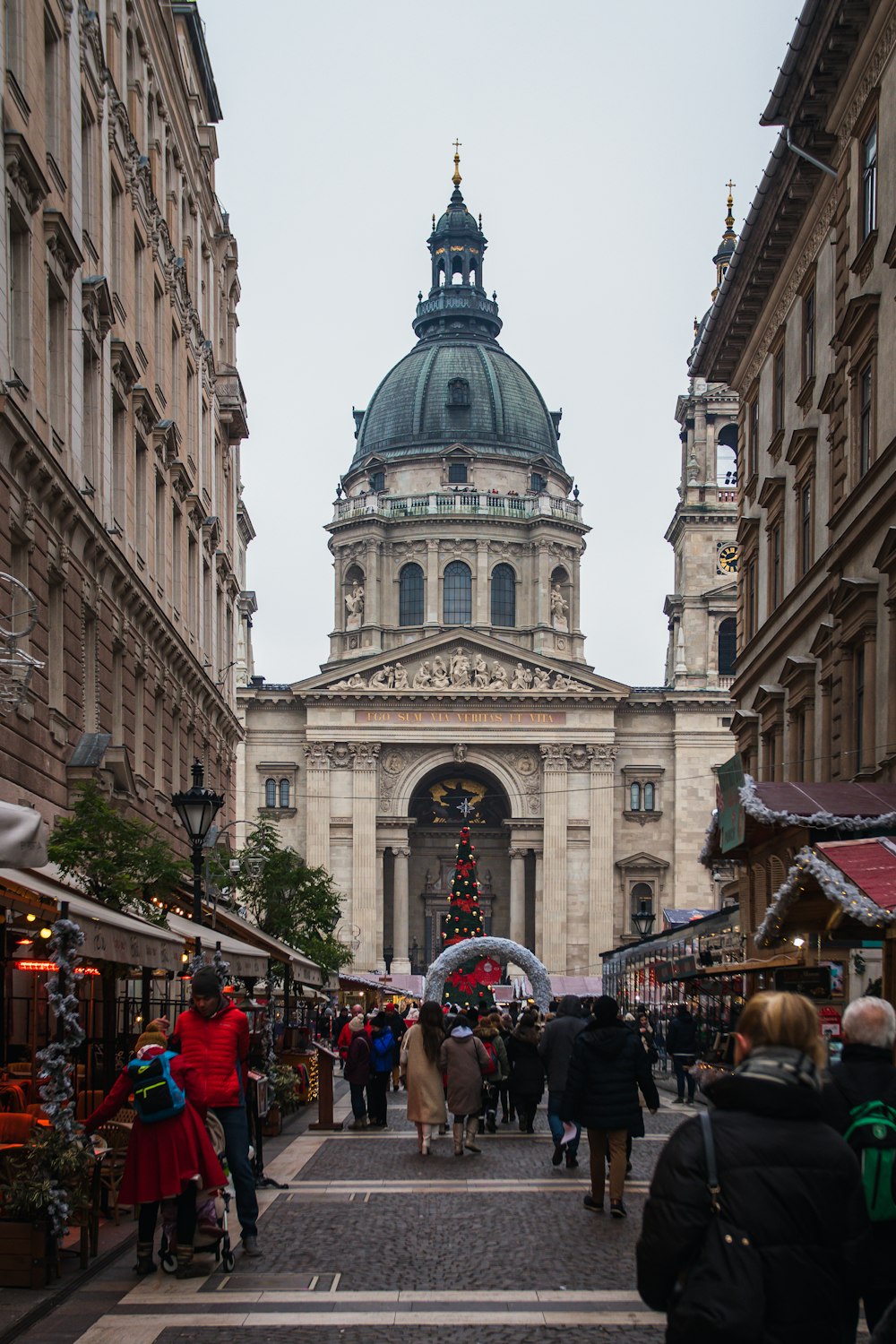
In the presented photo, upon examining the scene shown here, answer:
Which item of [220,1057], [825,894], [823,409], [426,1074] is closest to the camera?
[220,1057]

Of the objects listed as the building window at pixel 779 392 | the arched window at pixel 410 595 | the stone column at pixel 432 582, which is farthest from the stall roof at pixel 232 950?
the arched window at pixel 410 595

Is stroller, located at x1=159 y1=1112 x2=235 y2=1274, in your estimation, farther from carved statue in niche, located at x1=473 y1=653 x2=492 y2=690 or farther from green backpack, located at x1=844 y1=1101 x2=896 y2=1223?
carved statue in niche, located at x1=473 y1=653 x2=492 y2=690

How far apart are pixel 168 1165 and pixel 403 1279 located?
167cm

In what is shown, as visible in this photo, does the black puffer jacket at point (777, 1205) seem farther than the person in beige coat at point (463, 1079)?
No

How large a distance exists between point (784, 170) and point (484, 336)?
8425cm

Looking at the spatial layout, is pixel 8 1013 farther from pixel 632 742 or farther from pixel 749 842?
pixel 632 742

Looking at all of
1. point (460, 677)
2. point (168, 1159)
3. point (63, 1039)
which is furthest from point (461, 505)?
point (168, 1159)

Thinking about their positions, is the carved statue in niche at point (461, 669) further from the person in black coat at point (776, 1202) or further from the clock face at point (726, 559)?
the person in black coat at point (776, 1202)

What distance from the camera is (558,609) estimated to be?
321 feet

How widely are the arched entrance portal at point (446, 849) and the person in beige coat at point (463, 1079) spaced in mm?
66969

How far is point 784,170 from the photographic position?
29453mm

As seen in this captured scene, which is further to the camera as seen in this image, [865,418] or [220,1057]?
[865,418]

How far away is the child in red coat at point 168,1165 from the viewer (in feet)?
38.8

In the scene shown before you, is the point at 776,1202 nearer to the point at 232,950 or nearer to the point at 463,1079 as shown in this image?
the point at 463,1079
